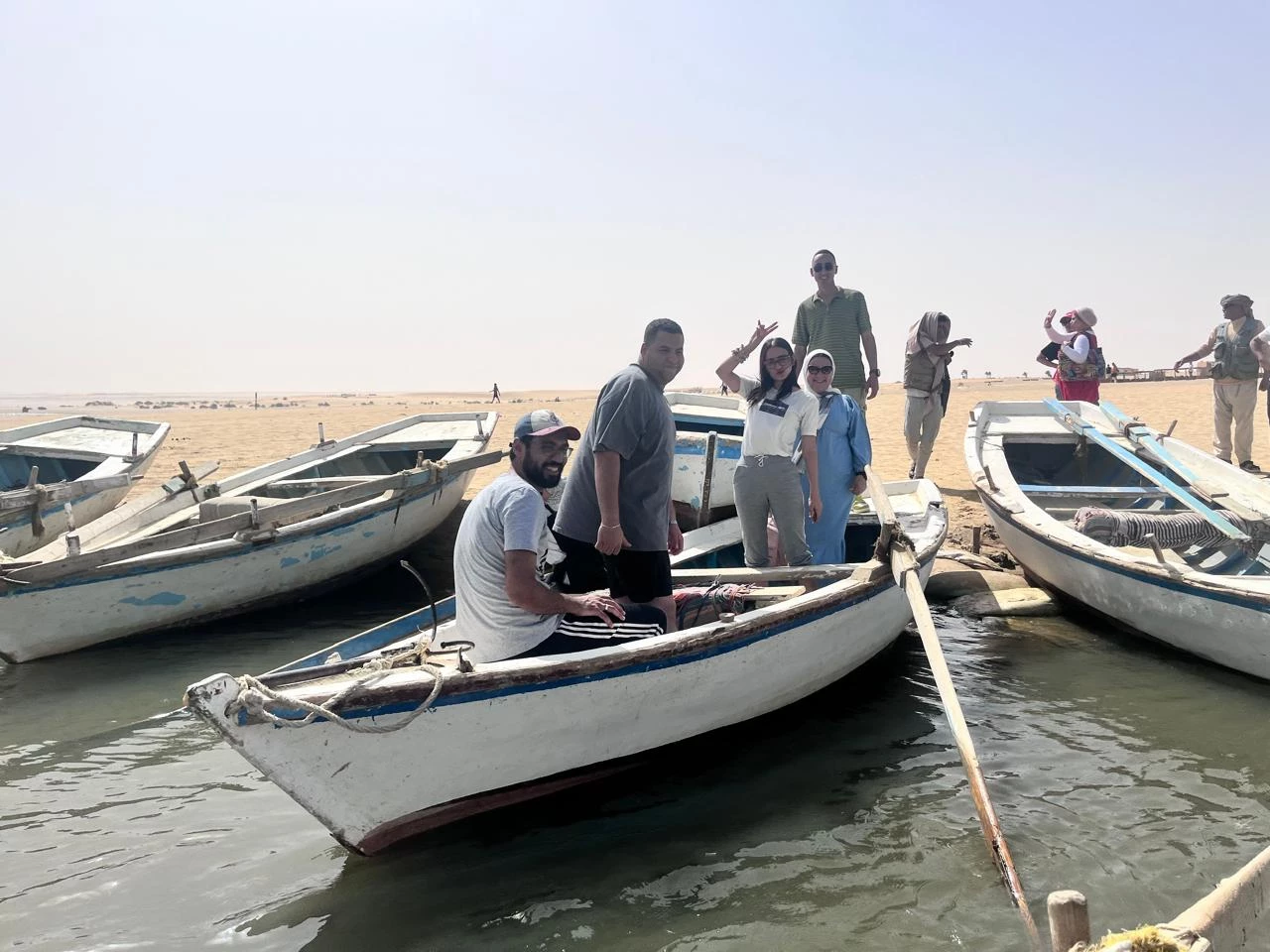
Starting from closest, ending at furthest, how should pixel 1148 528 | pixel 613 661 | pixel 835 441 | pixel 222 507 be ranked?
pixel 613 661 → pixel 835 441 → pixel 1148 528 → pixel 222 507

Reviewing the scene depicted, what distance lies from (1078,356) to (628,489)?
25.5 feet

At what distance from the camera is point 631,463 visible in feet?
13.9

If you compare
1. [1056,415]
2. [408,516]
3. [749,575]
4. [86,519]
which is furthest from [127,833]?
[1056,415]

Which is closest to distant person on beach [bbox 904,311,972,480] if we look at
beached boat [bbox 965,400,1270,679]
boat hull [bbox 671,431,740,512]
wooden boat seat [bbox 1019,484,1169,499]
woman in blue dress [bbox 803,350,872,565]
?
beached boat [bbox 965,400,1270,679]

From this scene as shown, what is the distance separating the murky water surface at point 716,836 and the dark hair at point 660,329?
2.05 m

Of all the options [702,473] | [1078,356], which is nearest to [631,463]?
[702,473]

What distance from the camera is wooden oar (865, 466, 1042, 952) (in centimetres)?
325

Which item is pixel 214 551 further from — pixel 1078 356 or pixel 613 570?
pixel 1078 356

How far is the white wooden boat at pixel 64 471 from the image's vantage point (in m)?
8.16

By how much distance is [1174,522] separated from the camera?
659 centimetres

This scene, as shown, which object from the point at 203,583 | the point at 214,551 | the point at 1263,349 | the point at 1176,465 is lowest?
the point at 203,583

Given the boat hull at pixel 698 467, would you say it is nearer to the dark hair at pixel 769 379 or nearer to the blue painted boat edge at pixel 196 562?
the blue painted boat edge at pixel 196 562

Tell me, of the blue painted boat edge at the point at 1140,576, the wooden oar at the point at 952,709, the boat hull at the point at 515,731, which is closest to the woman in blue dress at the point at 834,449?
the wooden oar at the point at 952,709

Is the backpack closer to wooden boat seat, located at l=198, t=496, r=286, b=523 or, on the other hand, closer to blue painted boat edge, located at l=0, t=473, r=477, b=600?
blue painted boat edge, located at l=0, t=473, r=477, b=600
